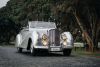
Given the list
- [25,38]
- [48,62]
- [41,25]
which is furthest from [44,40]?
[48,62]

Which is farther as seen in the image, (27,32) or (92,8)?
(92,8)

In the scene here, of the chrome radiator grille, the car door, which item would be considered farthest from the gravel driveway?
the car door

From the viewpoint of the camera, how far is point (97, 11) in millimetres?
28516

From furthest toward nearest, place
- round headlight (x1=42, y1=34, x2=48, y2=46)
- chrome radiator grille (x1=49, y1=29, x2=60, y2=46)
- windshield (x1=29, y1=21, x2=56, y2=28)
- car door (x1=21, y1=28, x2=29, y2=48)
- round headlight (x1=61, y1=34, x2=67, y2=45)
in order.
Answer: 1. windshield (x1=29, y1=21, x2=56, y2=28)
2. car door (x1=21, y1=28, x2=29, y2=48)
3. round headlight (x1=61, y1=34, x2=67, y2=45)
4. chrome radiator grille (x1=49, y1=29, x2=60, y2=46)
5. round headlight (x1=42, y1=34, x2=48, y2=46)

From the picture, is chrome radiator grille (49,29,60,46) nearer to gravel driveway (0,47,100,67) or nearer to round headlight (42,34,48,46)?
round headlight (42,34,48,46)

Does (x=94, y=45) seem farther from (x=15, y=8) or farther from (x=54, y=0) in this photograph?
(x=15, y=8)

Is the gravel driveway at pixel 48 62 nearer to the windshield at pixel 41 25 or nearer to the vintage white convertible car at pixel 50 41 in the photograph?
the vintage white convertible car at pixel 50 41

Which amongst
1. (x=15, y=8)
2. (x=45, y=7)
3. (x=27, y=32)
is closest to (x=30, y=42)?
(x=27, y=32)

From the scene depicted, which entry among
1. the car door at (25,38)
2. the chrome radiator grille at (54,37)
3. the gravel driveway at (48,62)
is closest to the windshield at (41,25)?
the car door at (25,38)

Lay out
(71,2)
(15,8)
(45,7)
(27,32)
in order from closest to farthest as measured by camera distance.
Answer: (27,32), (71,2), (45,7), (15,8)

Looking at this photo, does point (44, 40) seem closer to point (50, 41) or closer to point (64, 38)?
point (50, 41)

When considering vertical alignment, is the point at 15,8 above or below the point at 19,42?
above

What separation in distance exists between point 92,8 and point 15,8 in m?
50.8

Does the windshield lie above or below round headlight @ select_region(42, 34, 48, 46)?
above
